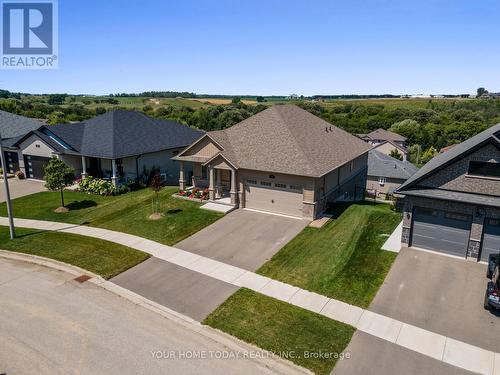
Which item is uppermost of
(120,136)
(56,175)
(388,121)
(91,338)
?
(388,121)

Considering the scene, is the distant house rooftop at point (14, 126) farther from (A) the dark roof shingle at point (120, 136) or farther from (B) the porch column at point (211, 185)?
(B) the porch column at point (211, 185)

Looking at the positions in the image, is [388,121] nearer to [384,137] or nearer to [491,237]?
[384,137]

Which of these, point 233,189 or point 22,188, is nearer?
point 233,189

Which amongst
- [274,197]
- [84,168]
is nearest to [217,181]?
[274,197]

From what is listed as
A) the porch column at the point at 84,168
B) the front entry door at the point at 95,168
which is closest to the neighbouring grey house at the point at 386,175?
the front entry door at the point at 95,168

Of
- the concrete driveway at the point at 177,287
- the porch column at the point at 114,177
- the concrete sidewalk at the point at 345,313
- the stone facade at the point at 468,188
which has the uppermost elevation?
the stone facade at the point at 468,188
